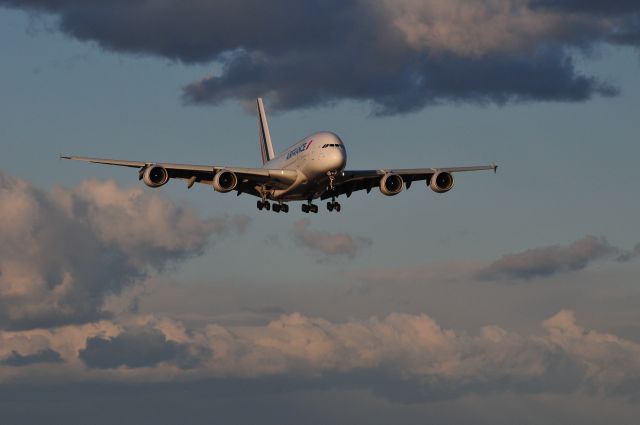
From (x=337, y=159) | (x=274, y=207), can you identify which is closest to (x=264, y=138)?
(x=274, y=207)

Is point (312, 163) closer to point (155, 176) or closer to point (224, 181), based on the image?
point (224, 181)

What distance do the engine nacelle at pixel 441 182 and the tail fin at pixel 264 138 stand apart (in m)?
28.0

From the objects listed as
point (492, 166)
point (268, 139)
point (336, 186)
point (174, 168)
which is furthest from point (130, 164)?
point (268, 139)

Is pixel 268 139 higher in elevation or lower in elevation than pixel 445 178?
higher

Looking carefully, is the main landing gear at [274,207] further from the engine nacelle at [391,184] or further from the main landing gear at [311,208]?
the engine nacelle at [391,184]

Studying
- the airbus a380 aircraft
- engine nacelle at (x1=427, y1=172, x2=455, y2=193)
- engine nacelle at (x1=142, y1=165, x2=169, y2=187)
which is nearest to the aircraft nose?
the airbus a380 aircraft

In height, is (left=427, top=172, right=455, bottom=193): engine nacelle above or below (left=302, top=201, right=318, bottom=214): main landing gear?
above

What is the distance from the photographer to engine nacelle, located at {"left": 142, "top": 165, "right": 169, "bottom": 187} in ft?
289

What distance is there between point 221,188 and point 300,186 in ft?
19.9

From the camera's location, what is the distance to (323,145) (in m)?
86.6

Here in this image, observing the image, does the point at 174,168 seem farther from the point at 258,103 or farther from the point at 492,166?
the point at 258,103

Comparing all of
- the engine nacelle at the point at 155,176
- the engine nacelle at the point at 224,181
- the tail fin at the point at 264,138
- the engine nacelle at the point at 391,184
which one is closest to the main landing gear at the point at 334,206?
the engine nacelle at the point at 391,184

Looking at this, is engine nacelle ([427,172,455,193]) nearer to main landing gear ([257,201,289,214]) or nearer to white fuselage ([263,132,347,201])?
white fuselage ([263,132,347,201])

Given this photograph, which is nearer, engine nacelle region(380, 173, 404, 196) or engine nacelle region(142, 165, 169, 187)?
engine nacelle region(142, 165, 169, 187)
